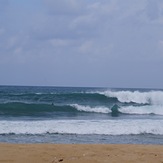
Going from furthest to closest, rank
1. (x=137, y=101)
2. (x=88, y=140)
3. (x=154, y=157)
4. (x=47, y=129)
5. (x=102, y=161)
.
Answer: (x=137, y=101)
(x=47, y=129)
(x=88, y=140)
(x=154, y=157)
(x=102, y=161)

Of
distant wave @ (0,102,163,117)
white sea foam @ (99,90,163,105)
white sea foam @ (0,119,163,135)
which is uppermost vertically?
white sea foam @ (99,90,163,105)

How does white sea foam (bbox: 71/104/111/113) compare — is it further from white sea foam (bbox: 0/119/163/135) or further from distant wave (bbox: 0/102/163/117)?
white sea foam (bbox: 0/119/163/135)

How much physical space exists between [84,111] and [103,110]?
141cm

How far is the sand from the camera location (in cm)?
652

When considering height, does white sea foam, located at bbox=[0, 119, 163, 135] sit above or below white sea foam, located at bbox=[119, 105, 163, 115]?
below

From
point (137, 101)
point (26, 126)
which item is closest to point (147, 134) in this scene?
point (26, 126)

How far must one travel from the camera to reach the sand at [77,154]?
6.52 metres

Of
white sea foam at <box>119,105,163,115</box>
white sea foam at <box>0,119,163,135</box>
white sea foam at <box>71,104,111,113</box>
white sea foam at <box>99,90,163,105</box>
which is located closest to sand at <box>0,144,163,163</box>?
white sea foam at <box>0,119,163,135</box>

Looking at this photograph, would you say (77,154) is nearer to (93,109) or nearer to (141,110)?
(141,110)

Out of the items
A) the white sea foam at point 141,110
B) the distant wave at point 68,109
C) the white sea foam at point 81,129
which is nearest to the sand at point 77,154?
the white sea foam at point 81,129

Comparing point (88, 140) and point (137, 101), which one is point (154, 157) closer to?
point (88, 140)

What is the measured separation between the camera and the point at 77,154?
7102mm

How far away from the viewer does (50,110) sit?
78.3 feet

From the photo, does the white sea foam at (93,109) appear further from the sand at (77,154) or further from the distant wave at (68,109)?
the sand at (77,154)
